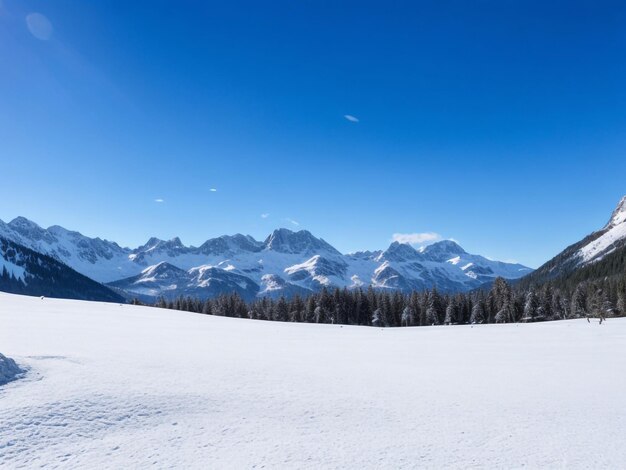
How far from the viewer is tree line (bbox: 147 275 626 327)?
85.9 meters

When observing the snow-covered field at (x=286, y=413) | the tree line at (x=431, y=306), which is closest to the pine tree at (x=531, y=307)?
the tree line at (x=431, y=306)

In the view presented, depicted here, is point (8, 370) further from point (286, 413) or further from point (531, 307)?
point (531, 307)

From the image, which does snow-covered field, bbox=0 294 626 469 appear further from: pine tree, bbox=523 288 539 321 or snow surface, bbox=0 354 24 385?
pine tree, bbox=523 288 539 321

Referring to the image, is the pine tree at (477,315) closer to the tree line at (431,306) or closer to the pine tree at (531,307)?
the tree line at (431,306)

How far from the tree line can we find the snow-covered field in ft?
241

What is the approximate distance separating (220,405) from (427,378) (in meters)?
9.73

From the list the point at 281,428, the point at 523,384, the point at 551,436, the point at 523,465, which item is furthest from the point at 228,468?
the point at 523,384

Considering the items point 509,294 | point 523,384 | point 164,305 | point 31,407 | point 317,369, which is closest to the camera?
point 31,407

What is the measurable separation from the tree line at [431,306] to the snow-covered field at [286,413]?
241ft

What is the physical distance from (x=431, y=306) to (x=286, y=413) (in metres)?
87.4

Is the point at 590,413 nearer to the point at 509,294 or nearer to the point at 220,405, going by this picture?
the point at 220,405

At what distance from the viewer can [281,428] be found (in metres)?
9.57

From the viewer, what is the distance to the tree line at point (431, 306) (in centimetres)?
8588

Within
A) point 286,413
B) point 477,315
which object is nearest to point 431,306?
point 477,315
